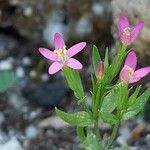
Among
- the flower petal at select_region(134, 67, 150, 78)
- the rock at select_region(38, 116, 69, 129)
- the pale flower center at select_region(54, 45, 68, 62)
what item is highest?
the rock at select_region(38, 116, 69, 129)

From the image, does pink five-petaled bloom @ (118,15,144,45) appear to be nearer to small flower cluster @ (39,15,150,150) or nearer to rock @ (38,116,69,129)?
small flower cluster @ (39,15,150,150)

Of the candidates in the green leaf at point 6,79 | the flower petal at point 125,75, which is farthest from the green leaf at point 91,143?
the green leaf at point 6,79

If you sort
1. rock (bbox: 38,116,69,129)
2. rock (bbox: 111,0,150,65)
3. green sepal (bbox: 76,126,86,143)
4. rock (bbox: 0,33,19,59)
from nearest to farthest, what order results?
1. green sepal (bbox: 76,126,86,143)
2. rock (bbox: 111,0,150,65)
3. rock (bbox: 38,116,69,129)
4. rock (bbox: 0,33,19,59)

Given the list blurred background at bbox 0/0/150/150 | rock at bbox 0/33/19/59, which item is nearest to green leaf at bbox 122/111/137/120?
blurred background at bbox 0/0/150/150

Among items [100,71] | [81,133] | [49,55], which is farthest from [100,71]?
[81,133]

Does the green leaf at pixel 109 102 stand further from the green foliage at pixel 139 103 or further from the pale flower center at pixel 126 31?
the pale flower center at pixel 126 31

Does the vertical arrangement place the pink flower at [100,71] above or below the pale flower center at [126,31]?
below

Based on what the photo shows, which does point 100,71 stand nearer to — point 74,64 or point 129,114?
point 74,64

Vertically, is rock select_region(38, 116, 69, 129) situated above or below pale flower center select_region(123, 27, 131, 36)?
above
